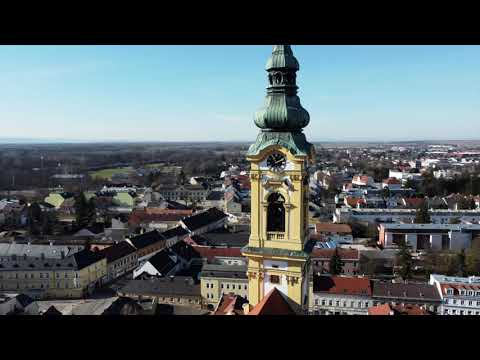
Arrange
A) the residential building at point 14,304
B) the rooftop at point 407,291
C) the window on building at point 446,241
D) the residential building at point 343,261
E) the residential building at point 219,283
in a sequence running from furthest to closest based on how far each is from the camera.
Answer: the window on building at point 446,241, the residential building at point 343,261, the residential building at point 219,283, the rooftop at point 407,291, the residential building at point 14,304

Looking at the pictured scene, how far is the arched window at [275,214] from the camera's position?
15555mm

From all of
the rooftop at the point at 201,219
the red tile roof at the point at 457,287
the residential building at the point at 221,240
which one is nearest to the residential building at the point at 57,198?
the rooftop at the point at 201,219

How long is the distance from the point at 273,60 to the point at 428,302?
26522 millimetres

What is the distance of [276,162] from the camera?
50.9 ft

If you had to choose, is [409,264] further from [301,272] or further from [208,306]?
[301,272]

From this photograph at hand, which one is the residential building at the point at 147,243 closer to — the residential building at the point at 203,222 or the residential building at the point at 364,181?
the residential building at the point at 203,222

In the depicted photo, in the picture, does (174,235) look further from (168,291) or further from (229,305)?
(229,305)

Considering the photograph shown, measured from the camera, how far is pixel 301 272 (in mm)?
14984

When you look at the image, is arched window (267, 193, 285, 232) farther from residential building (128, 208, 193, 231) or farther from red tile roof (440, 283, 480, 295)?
residential building (128, 208, 193, 231)

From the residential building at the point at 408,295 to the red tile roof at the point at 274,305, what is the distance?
2120cm

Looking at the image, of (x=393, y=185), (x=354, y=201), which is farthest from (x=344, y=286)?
(x=393, y=185)

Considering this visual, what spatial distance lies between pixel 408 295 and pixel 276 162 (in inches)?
935
